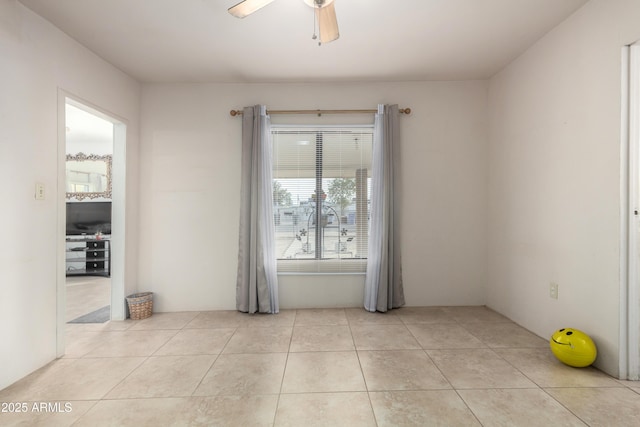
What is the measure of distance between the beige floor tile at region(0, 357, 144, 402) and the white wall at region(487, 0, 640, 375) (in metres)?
3.36

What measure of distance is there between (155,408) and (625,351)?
9.71 ft

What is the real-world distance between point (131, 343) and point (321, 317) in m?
1.74

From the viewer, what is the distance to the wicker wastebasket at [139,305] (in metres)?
3.08

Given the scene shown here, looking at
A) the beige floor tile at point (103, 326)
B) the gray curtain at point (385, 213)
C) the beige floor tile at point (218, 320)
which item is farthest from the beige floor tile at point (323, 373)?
the beige floor tile at point (103, 326)

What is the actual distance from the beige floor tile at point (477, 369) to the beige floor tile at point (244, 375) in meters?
1.17

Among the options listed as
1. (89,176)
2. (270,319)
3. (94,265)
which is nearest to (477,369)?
(270,319)

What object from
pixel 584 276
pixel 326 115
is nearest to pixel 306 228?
pixel 326 115

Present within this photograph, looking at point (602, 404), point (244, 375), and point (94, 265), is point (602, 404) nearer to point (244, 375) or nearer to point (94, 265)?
point (244, 375)

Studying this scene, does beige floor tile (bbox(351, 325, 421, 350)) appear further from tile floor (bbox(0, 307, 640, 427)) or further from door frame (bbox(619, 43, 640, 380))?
door frame (bbox(619, 43, 640, 380))

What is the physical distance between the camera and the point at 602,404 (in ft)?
5.56

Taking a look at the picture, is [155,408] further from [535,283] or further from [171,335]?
[535,283]

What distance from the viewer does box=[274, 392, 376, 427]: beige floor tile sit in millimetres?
1565

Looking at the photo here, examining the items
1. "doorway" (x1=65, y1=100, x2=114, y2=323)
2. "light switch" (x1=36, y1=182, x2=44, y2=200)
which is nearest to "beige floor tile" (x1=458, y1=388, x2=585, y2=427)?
"light switch" (x1=36, y1=182, x2=44, y2=200)

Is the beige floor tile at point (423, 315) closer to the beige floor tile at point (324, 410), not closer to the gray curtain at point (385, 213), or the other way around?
the gray curtain at point (385, 213)
